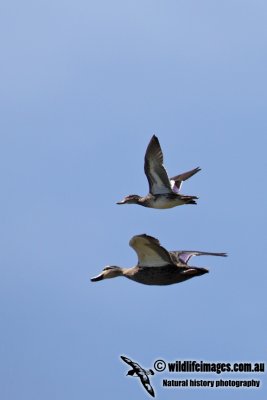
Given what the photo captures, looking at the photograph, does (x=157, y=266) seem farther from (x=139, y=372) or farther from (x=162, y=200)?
(x=162, y=200)

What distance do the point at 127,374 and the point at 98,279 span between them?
7.23ft

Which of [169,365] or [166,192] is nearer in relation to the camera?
[169,365]

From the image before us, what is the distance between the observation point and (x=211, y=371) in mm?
22062

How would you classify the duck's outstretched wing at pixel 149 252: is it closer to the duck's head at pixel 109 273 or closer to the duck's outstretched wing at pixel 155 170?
the duck's head at pixel 109 273

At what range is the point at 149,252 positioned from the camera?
19.0 m

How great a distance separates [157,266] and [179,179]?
10.00 m

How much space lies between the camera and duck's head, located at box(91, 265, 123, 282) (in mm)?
21188

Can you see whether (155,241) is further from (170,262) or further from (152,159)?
(152,159)

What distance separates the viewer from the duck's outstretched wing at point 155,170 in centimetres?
2575

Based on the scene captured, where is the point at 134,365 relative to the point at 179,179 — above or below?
below

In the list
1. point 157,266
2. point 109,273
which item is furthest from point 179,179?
point 157,266

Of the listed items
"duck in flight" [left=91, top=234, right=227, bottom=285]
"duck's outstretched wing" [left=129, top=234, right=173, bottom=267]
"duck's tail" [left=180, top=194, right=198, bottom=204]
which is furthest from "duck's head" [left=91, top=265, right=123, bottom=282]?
"duck's tail" [left=180, top=194, right=198, bottom=204]

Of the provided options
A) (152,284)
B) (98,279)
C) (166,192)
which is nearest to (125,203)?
(166,192)

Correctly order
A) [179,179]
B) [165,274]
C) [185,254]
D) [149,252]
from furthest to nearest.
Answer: [179,179] → [185,254] → [165,274] → [149,252]
